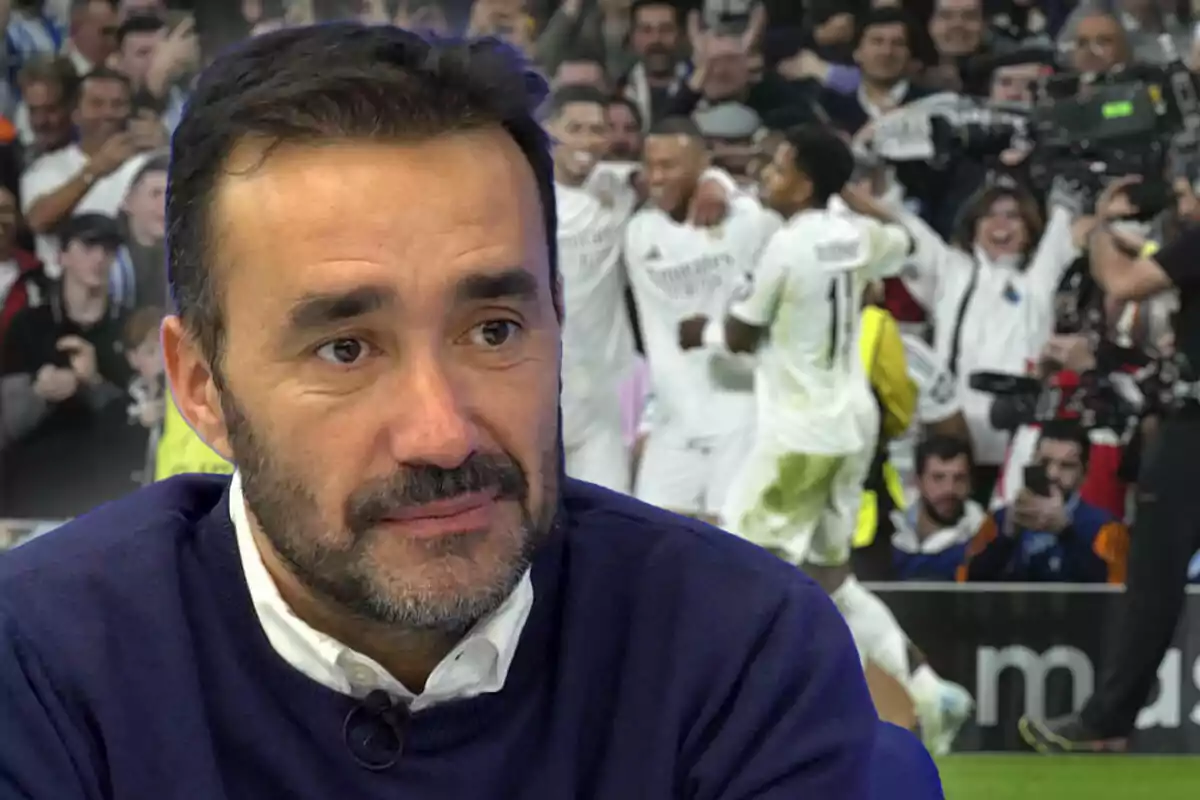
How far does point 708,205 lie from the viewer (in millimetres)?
1686

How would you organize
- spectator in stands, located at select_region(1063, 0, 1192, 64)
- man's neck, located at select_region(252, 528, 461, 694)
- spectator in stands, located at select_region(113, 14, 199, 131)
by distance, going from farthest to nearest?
spectator in stands, located at select_region(113, 14, 199, 131) < spectator in stands, located at select_region(1063, 0, 1192, 64) < man's neck, located at select_region(252, 528, 461, 694)

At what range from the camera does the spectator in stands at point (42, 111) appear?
1755 millimetres

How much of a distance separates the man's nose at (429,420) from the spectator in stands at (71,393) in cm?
123

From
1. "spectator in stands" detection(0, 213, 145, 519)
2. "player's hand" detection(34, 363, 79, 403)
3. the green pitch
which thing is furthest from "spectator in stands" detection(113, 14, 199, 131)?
the green pitch

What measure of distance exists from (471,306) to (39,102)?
4.56 feet

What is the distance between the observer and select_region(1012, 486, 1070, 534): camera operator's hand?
1.66 meters

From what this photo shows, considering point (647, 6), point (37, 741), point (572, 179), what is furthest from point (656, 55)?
point (37, 741)

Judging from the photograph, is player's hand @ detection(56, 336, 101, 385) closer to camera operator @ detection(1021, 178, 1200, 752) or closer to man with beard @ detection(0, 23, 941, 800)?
man with beard @ detection(0, 23, 941, 800)

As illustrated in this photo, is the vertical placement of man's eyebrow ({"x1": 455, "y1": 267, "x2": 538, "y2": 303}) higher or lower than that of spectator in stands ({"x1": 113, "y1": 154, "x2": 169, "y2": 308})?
higher

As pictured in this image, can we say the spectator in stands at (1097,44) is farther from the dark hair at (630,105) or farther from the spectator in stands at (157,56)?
the spectator in stands at (157,56)

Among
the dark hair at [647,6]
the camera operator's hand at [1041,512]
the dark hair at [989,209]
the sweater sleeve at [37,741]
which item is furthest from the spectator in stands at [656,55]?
the sweater sleeve at [37,741]

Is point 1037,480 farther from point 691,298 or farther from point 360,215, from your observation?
point 360,215

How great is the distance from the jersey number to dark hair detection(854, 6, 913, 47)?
0.36 m

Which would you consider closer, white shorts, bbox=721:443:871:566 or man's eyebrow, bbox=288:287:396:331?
man's eyebrow, bbox=288:287:396:331
